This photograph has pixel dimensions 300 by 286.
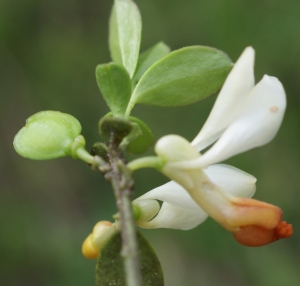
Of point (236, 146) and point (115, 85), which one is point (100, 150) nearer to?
point (115, 85)

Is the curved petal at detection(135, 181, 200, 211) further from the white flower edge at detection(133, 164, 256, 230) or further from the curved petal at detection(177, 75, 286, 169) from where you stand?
the curved petal at detection(177, 75, 286, 169)

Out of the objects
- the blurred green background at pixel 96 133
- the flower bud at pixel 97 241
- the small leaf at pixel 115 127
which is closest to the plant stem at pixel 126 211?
the small leaf at pixel 115 127

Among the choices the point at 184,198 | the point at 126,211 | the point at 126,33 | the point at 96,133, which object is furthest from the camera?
the point at 96,133

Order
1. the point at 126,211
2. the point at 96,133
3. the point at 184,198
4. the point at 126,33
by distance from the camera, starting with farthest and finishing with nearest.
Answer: the point at 96,133
the point at 126,33
the point at 184,198
the point at 126,211

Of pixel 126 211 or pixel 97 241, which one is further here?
pixel 97 241

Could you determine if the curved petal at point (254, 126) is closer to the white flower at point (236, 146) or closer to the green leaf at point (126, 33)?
the white flower at point (236, 146)

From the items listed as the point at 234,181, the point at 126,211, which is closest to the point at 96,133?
the point at 234,181

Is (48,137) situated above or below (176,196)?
above

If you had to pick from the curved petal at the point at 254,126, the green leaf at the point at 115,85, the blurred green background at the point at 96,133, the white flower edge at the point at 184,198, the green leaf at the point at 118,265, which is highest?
the blurred green background at the point at 96,133
